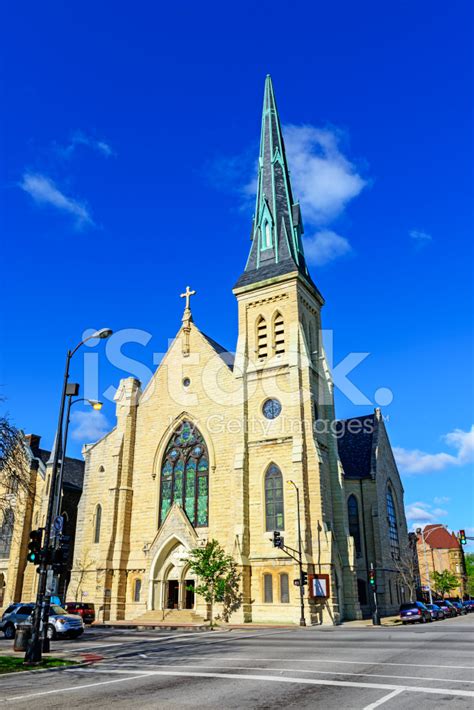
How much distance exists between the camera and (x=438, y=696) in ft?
30.3

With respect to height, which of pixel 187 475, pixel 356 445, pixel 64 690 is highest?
pixel 356 445

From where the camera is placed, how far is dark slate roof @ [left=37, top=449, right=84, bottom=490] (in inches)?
1914

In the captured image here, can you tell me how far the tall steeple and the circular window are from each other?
29.5 ft

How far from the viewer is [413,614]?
33.3 m

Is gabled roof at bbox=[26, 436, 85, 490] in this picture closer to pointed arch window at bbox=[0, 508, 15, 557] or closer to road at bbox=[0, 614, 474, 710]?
pointed arch window at bbox=[0, 508, 15, 557]

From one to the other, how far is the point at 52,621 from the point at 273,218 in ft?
100

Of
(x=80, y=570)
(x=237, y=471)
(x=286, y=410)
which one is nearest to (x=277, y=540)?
(x=237, y=471)

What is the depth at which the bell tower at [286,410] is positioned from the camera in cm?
3116

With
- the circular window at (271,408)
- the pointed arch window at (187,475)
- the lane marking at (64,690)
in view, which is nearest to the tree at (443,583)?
the pointed arch window at (187,475)

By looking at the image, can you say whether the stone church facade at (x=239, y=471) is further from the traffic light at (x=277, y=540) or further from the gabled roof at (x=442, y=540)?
the gabled roof at (x=442, y=540)

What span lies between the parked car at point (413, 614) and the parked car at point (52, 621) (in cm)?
1889

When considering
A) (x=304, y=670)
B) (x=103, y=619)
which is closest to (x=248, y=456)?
(x=103, y=619)

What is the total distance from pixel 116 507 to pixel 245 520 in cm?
937

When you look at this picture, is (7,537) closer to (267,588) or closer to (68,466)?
(68,466)
